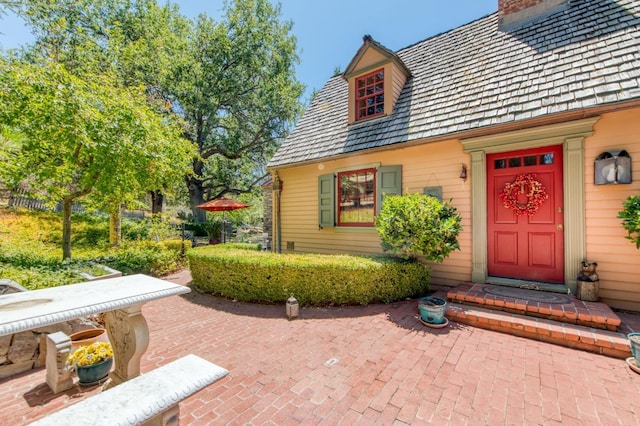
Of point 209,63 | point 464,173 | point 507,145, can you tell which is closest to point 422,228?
point 464,173

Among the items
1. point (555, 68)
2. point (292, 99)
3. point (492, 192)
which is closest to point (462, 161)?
point (492, 192)

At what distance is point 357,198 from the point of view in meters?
6.77

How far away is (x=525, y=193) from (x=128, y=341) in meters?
5.96

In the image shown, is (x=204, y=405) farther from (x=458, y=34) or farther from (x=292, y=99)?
(x=292, y=99)

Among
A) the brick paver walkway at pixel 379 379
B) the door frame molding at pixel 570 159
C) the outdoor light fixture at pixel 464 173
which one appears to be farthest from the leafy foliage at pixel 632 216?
the outdoor light fixture at pixel 464 173

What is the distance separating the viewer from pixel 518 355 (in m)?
3.08

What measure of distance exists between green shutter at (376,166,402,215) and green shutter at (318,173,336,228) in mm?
1277

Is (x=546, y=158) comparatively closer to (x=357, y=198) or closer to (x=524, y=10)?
(x=357, y=198)

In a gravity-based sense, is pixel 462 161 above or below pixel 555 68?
below

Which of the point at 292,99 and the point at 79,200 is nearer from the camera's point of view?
the point at 79,200

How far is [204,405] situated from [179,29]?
2061 centimetres

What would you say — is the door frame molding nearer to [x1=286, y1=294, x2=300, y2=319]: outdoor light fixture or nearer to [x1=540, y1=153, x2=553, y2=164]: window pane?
[x1=540, y1=153, x2=553, y2=164]: window pane

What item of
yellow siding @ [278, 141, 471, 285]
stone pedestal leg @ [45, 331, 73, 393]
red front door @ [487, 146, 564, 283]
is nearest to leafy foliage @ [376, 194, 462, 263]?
yellow siding @ [278, 141, 471, 285]

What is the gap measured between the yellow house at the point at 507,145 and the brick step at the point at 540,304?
43 centimetres
